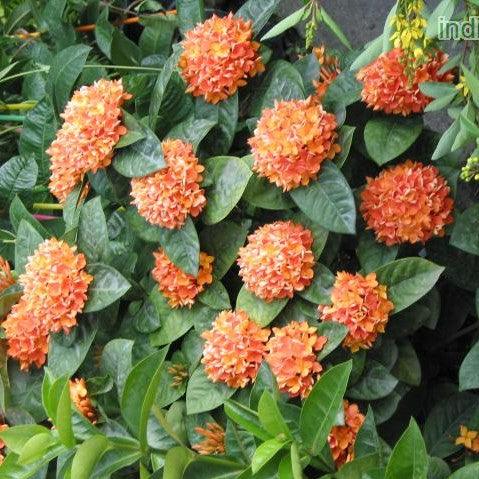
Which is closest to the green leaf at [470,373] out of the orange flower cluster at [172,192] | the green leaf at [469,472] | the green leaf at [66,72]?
the green leaf at [469,472]

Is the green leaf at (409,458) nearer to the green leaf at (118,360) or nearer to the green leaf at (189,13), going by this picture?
the green leaf at (118,360)

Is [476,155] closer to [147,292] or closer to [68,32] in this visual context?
[147,292]

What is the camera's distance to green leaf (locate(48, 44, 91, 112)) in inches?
61.7

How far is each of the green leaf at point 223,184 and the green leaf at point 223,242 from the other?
45 mm

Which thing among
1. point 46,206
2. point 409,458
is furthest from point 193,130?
point 409,458

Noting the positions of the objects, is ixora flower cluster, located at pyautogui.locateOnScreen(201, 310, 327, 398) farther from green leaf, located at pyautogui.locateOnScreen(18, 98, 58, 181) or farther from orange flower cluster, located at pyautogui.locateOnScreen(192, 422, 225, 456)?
green leaf, located at pyautogui.locateOnScreen(18, 98, 58, 181)

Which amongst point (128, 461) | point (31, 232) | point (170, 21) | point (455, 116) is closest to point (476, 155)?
point (455, 116)

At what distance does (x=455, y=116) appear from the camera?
111cm

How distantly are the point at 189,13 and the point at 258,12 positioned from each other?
0.55 feet

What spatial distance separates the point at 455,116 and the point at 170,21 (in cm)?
84

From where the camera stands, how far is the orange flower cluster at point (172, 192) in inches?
50.6

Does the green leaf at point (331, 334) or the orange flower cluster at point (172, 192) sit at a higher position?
the orange flower cluster at point (172, 192)

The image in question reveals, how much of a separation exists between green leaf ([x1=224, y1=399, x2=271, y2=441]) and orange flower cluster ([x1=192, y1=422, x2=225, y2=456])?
182 mm

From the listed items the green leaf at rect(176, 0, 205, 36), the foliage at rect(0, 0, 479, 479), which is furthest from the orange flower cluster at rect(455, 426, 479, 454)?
the green leaf at rect(176, 0, 205, 36)
